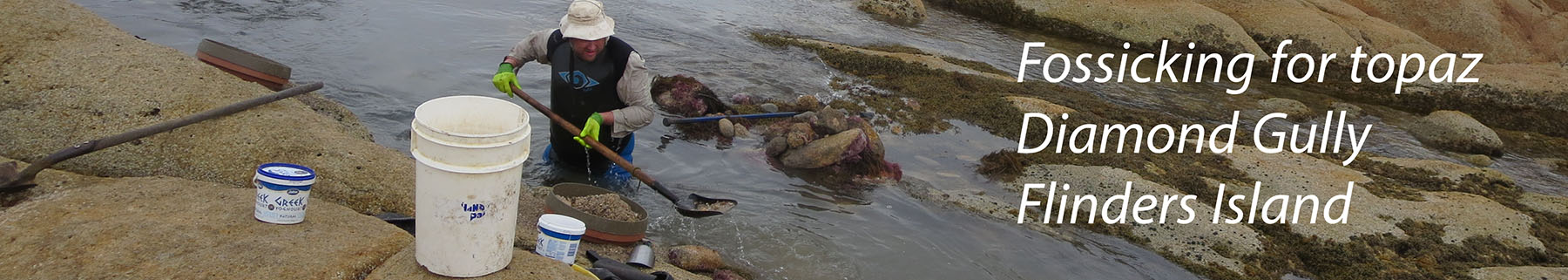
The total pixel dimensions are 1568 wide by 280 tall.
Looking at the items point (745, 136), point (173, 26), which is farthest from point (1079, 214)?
point (173, 26)

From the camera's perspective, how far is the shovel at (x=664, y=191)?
6289 millimetres

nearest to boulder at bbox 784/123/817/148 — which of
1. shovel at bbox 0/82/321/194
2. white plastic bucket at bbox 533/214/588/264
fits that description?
shovel at bbox 0/82/321/194

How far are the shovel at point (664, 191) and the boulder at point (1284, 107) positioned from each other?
389 inches

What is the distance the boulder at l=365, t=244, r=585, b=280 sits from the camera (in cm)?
361

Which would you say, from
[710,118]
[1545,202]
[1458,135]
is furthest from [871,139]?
[1458,135]

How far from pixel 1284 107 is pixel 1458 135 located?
208cm

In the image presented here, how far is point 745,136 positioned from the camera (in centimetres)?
1002

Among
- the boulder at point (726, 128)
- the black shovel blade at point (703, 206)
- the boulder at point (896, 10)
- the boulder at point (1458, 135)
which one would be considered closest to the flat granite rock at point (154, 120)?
the black shovel blade at point (703, 206)

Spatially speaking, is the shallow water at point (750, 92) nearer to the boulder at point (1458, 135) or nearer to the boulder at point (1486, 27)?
the boulder at point (1458, 135)

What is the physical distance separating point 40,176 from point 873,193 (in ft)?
19.0

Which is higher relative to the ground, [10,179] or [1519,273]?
[10,179]

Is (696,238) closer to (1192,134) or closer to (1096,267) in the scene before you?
(1096,267)

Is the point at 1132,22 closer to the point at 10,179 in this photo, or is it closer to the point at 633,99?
the point at 633,99

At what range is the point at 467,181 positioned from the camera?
3229 millimetres
